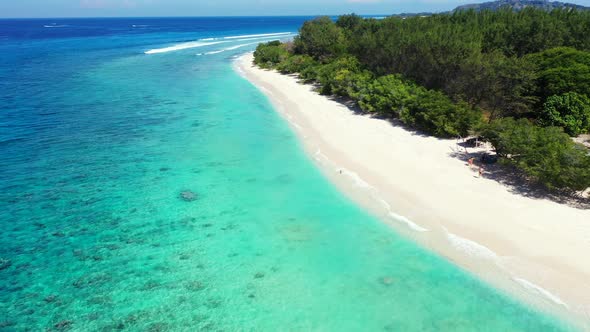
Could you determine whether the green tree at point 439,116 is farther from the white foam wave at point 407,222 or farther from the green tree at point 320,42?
the green tree at point 320,42

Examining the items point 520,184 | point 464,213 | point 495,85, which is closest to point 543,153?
point 520,184

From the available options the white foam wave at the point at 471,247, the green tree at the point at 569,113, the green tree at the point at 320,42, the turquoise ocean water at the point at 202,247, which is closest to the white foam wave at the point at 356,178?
the turquoise ocean water at the point at 202,247

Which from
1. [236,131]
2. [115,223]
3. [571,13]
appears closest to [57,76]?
[236,131]

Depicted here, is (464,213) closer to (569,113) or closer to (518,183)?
(518,183)

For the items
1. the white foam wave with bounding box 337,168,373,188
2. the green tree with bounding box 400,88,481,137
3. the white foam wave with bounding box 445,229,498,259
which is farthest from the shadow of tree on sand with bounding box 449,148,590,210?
the white foam wave with bounding box 337,168,373,188

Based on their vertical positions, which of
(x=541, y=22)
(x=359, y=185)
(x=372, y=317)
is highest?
(x=541, y=22)

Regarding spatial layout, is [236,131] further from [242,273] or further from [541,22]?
[541,22]
